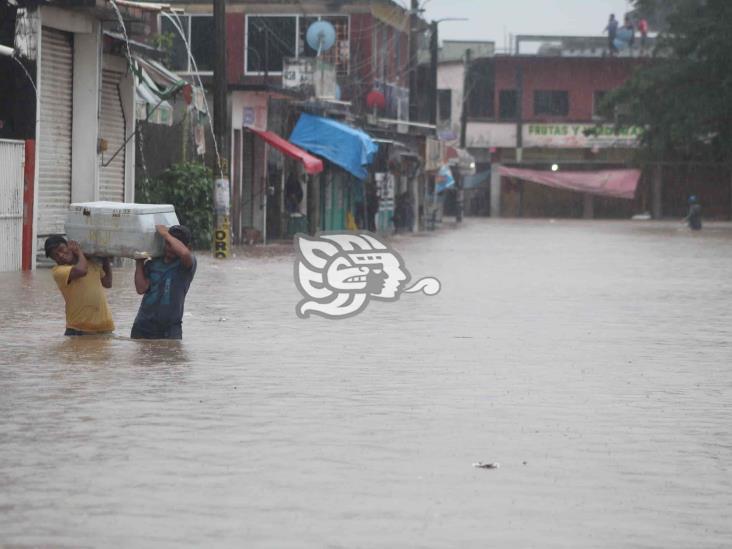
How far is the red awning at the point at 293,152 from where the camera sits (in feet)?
136

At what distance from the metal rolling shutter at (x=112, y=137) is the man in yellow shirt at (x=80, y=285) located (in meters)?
14.3

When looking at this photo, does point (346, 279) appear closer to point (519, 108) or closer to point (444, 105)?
point (519, 108)

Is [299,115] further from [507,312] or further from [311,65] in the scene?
[507,312]

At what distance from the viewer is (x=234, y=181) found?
40438mm

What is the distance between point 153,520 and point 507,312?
12.6 meters

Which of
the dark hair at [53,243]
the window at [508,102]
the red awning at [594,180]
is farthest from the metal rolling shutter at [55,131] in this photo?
the window at [508,102]

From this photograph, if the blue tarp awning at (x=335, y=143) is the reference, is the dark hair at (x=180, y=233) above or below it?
below

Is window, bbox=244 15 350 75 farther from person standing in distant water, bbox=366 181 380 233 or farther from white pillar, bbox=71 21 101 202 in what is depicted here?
white pillar, bbox=71 21 101 202

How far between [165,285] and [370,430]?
4.99 m

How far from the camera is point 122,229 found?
1424 cm

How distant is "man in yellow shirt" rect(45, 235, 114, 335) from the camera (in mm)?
13961

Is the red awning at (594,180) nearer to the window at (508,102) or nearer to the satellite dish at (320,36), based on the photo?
the window at (508,102)

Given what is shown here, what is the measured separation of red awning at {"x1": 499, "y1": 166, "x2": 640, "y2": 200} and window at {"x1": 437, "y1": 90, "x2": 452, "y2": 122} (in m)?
5.81

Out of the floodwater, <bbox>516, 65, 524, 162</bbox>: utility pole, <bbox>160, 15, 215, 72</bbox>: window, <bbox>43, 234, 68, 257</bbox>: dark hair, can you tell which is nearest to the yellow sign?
the floodwater
